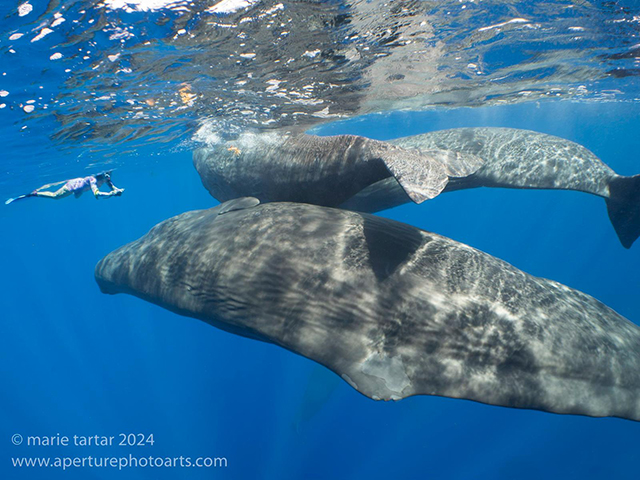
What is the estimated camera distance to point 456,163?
218 inches

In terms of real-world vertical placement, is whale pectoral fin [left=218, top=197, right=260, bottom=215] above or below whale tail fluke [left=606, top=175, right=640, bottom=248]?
above

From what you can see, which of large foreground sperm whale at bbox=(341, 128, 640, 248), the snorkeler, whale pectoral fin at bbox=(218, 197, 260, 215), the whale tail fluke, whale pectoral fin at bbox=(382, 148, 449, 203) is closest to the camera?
whale pectoral fin at bbox=(382, 148, 449, 203)

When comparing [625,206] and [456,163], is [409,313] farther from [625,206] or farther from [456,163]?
[625,206]

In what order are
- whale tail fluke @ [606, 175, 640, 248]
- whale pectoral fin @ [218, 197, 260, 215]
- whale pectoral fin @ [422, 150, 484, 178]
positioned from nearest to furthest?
1. whale pectoral fin @ [422, 150, 484, 178]
2. whale pectoral fin @ [218, 197, 260, 215]
3. whale tail fluke @ [606, 175, 640, 248]

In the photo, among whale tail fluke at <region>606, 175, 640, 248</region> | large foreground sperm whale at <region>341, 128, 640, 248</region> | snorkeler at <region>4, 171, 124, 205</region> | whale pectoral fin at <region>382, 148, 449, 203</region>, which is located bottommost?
whale tail fluke at <region>606, 175, 640, 248</region>

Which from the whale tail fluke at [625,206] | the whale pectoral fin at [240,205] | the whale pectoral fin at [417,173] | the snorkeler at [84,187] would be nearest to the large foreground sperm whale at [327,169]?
the whale pectoral fin at [417,173]

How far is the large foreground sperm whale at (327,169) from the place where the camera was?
4922mm

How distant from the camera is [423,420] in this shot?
74.4ft

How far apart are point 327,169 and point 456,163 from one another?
223 centimetres

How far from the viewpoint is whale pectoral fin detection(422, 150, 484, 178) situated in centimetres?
528

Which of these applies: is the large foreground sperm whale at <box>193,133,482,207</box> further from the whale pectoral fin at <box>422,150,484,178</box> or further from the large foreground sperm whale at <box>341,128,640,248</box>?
the large foreground sperm whale at <box>341,128,640,248</box>

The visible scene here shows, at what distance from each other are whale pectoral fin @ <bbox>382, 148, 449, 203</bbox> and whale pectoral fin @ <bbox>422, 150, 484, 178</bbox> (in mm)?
162

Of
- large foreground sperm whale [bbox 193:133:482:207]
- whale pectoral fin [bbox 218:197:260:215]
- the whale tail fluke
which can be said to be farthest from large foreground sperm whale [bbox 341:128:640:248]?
whale pectoral fin [bbox 218:197:260:215]

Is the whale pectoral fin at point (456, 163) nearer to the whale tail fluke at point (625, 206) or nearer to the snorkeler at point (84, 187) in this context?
the whale tail fluke at point (625, 206)
